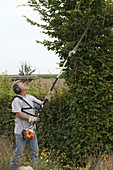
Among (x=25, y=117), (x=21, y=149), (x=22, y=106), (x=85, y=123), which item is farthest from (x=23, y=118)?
(x=85, y=123)

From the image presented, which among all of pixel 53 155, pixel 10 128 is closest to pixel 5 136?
pixel 10 128

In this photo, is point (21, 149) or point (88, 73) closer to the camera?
point (21, 149)

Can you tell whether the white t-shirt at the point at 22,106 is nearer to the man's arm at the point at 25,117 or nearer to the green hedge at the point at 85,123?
the man's arm at the point at 25,117

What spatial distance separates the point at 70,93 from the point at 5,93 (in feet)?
9.29

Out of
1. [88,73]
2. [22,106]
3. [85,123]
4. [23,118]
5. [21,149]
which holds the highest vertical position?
[88,73]

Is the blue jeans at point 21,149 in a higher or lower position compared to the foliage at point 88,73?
lower

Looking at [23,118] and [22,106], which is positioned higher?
[22,106]

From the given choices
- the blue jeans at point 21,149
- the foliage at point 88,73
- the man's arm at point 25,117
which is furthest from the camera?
the foliage at point 88,73

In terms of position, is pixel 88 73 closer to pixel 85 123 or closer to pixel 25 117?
pixel 85 123

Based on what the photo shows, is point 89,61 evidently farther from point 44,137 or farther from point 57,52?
point 44,137

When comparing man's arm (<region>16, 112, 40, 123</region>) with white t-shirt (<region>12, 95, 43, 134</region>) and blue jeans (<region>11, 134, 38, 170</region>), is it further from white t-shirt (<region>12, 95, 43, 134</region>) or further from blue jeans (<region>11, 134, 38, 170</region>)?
blue jeans (<region>11, 134, 38, 170</region>)

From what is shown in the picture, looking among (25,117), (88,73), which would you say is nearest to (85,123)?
(88,73)

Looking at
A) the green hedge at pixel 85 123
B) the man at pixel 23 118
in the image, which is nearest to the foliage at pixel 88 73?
the green hedge at pixel 85 123

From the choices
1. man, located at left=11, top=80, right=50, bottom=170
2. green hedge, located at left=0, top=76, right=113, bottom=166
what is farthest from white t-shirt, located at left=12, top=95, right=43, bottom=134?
green hedge, located at left=0, top=76, right=113, bottom=166
